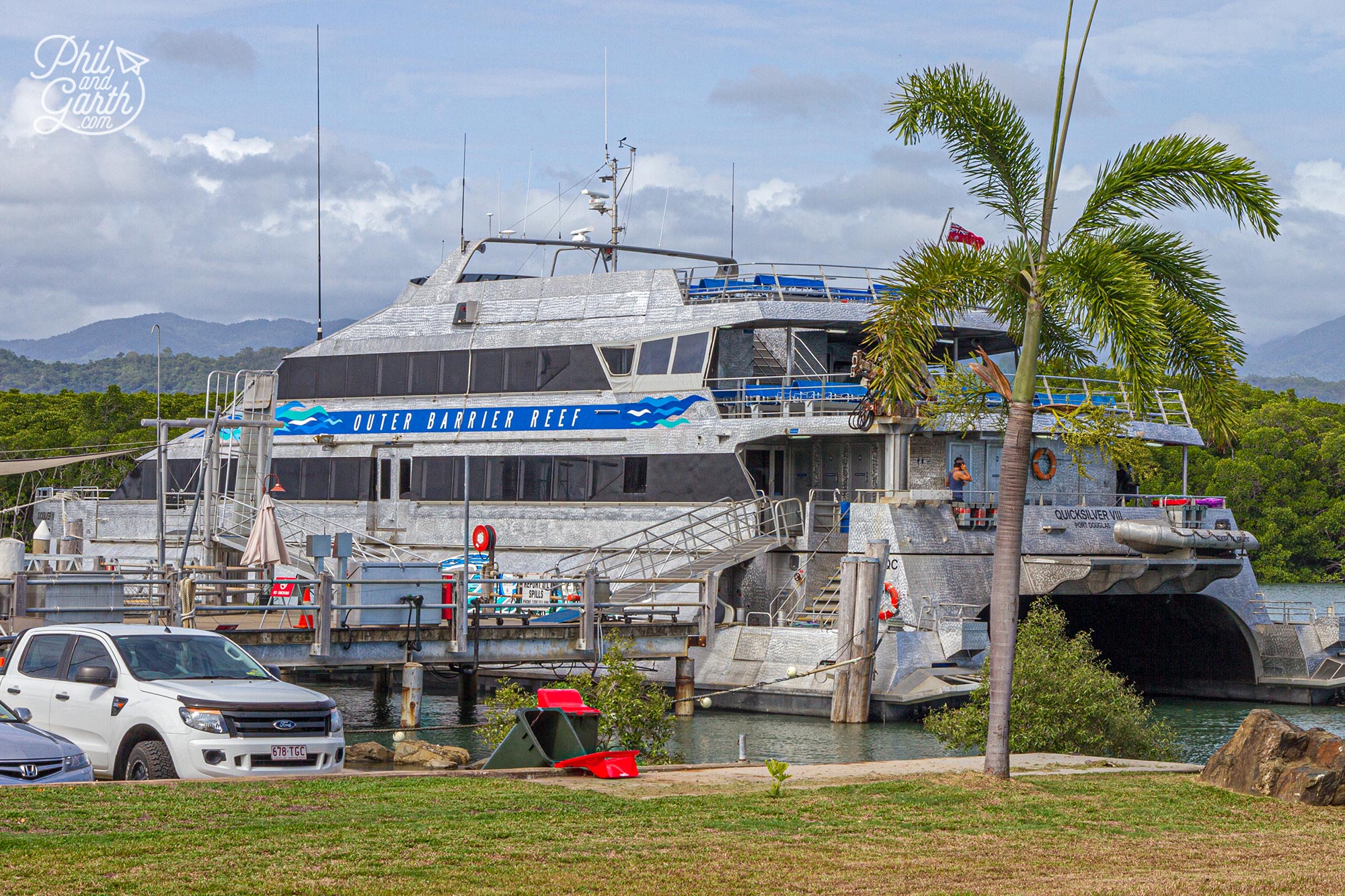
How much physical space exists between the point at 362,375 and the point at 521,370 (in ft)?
14.8

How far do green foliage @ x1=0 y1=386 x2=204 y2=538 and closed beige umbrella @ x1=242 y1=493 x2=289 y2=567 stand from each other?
3592 cm

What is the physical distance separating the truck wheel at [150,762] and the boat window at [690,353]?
17.9 meters

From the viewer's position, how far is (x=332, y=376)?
3569 cm

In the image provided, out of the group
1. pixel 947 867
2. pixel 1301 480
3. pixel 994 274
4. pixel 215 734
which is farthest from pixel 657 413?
pixel 1301 480

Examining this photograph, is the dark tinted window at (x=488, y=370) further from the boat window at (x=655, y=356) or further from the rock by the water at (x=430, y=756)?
the rock by the water at (x=430, y=756)

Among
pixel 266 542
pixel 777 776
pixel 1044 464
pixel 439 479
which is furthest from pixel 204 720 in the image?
pixel 439 479

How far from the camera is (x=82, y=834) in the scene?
10148 millimetres

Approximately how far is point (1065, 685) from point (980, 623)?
24.5ft

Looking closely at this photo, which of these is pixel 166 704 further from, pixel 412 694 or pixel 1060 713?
pixel 1060 713

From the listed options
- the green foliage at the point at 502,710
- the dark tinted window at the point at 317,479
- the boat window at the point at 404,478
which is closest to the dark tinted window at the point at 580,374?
the boat window at the point at 404,478

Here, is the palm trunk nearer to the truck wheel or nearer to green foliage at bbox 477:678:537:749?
green foliage at bbox 477:678:537:749

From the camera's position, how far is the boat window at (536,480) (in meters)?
32.3

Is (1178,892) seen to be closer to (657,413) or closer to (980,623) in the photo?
(980,623)

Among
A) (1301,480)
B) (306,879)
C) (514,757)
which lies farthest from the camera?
(1301,480)
